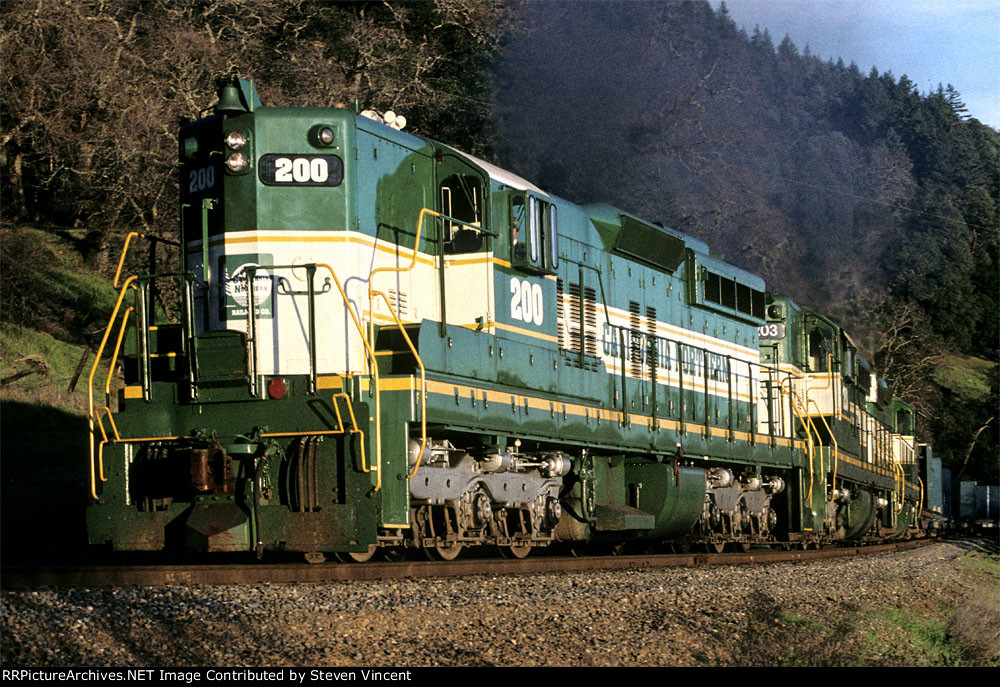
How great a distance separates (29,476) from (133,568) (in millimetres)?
7703

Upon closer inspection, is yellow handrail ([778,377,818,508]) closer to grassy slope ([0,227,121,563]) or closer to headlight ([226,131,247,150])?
grassy slope ([0,227,121,563])

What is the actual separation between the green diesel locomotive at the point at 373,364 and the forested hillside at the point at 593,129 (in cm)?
1088

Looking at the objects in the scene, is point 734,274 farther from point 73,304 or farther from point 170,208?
point 73,304

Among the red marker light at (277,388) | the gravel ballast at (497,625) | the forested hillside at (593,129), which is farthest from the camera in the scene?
the forested hillside at (593,129)

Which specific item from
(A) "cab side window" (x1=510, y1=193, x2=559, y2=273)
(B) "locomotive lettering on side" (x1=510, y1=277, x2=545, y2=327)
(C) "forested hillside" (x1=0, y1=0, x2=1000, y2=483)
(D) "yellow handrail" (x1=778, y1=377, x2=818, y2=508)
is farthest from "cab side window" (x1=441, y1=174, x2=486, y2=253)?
(C) "forested hillside" (x1=0, y1=0, x2=1000, y2=483)

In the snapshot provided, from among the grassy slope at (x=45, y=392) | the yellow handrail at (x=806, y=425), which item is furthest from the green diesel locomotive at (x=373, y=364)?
the yellow handrail at (x=806, y=425)

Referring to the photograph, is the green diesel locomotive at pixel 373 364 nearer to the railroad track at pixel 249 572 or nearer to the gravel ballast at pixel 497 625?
the railroad track at pixel 249 572

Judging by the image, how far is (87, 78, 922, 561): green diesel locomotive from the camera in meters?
8.57

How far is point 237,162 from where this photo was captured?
9281 mm

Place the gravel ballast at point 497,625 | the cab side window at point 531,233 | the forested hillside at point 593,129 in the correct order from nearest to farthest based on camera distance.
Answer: the gravel ballast at point 497,625 → the cab side window at point 531,233 → the forested hillside at point 593,129

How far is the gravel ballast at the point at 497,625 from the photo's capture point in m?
5.99

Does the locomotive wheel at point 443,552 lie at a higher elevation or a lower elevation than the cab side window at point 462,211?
lower

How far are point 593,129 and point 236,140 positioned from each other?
27497mm
